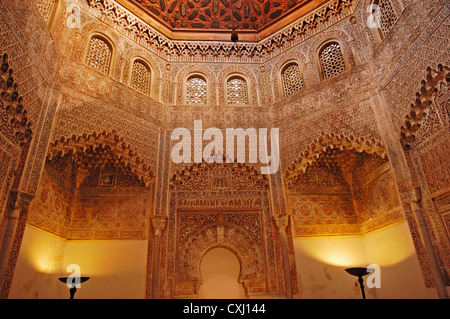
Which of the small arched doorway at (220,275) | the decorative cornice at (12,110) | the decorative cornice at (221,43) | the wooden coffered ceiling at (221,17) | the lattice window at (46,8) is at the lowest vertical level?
the small arched doorway at (220,275)

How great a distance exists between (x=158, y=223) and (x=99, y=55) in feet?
14.1

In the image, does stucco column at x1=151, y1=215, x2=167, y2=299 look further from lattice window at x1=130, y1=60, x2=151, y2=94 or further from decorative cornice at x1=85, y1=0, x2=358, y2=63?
decorative cornice at x1=85, y1=0, x2=358, y2=63

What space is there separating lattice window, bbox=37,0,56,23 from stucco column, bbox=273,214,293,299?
6501 millimetres

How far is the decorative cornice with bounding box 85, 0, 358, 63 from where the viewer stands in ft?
25.6

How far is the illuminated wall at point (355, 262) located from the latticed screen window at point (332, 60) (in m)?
3.96

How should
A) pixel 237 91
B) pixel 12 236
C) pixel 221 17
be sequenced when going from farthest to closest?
1. pixel 221 17
2. pixel 237 91
3. pixel 12 236

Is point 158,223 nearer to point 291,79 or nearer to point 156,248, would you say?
point 156,248

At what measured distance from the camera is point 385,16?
6547 mm

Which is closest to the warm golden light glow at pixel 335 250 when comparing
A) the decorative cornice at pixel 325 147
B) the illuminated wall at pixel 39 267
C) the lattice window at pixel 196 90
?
the decorative cornice at pixel 325 147

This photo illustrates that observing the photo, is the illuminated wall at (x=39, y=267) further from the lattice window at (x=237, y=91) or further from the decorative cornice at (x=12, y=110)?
the lattice window at (x=237, y=91)

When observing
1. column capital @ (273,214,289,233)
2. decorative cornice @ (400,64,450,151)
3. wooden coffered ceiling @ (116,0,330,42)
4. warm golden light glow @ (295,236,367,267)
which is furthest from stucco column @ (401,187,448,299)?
wooden coffered ceiling @ (116,0,330,42)

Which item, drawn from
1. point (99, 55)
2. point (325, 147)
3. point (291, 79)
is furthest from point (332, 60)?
point (99, 55)

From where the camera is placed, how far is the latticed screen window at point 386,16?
6.31 m
